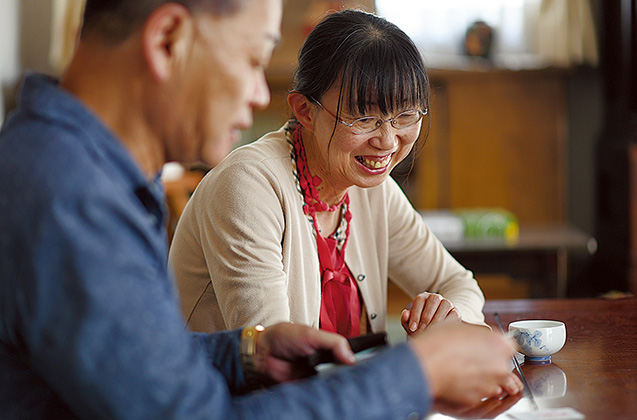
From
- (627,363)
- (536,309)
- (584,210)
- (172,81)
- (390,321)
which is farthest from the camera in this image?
(584,210)

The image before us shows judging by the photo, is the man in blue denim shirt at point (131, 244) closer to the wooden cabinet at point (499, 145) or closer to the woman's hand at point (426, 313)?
the woman's hand at point (426, 313)

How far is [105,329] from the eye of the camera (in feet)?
2.15

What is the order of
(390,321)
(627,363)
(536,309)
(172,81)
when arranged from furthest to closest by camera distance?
(390,321) < (536,309) < (627,363) < (172,81)

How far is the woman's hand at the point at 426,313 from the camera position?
4.46ft

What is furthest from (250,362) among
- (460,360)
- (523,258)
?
(523,258)

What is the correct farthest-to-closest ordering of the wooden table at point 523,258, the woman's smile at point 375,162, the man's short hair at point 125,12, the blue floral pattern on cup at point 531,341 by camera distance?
1. the wooden table at point 523,258
2. the woman's smile at point 375,162
3. the blue floral pattern on cup at point 531,341
4. the man's short hair at point 125,12

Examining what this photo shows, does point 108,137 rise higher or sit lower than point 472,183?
higher

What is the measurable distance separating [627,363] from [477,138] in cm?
349

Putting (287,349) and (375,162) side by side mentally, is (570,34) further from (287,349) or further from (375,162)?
(287,349)

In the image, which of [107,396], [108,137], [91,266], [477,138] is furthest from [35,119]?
[477,138]

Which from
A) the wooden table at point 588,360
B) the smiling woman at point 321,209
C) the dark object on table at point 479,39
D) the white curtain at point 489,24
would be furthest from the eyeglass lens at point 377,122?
the dark object on table at point 479,39

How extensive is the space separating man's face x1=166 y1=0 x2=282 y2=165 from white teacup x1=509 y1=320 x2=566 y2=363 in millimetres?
658

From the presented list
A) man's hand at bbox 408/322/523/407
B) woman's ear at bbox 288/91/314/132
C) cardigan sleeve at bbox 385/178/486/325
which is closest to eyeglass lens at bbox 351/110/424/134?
woman's ear at bbox 288/91/314/132

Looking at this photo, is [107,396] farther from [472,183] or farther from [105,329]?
[472,183]
